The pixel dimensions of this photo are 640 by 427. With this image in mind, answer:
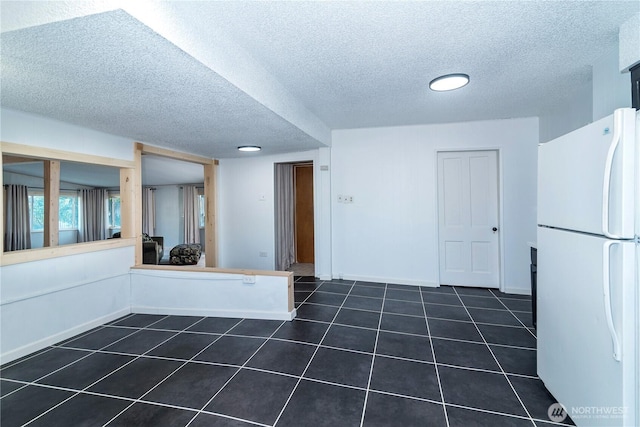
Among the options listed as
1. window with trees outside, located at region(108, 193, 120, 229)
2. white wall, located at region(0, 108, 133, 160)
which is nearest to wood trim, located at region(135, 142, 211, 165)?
white wall, located at region(0, 108, 133, 160)

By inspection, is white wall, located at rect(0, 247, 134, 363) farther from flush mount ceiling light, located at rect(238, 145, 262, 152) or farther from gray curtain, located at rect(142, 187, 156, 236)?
gray curtain, located at rect(142, 187, 156, 236)

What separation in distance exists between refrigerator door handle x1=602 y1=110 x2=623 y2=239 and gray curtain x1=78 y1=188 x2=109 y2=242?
12138 millimetres

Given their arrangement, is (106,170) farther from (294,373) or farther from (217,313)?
(294,373)

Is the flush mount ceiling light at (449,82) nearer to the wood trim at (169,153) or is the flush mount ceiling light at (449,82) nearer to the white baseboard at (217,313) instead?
the white baseboard at (217,313)

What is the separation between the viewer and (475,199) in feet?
12.3

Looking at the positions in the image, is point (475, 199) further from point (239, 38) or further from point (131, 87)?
point (131, 87)

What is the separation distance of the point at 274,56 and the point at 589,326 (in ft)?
8.30

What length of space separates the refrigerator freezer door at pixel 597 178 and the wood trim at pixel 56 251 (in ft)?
13.3

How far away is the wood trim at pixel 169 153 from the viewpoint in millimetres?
3418

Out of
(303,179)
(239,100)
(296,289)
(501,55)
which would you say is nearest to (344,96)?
(239,100)

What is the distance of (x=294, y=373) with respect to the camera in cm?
193

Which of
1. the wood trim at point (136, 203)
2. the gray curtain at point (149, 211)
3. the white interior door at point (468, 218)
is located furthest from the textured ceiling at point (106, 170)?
the white interior door at point (468, 218)

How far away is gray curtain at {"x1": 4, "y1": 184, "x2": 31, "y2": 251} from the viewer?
22.6 ft

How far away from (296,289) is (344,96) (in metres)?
2.68
